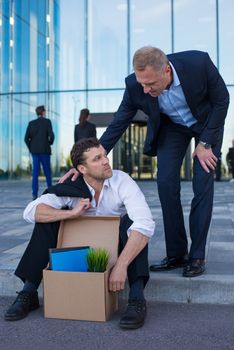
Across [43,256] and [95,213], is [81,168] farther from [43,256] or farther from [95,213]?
[43,256]

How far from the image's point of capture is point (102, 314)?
9.48 ft

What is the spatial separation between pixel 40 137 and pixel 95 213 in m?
6.60

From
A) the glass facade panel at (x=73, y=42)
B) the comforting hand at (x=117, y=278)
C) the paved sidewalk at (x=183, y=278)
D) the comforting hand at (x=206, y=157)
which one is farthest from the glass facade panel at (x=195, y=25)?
the comforting hand at (x=117, y=278)

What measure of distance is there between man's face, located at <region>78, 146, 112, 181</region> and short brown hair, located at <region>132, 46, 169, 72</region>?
57 centimetres

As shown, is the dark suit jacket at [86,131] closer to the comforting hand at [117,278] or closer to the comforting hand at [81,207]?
the comforting hand at [81,207]

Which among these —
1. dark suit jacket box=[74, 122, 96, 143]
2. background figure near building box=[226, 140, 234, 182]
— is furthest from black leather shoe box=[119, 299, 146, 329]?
background figure near building box=[226, 140, 234, 182]

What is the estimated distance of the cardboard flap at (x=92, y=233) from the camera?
3.11 meters

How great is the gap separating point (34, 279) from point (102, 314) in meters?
0.48

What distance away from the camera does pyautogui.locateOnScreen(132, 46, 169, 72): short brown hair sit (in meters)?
2.91

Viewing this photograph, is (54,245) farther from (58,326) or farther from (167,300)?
(167,300)

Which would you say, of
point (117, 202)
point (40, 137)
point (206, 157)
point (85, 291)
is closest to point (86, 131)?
point (40, 137)

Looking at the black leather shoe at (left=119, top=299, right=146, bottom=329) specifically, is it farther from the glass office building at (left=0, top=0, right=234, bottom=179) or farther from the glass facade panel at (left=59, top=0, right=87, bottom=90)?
the glass facade panel at (left=59, top=0, right=87, bottom=90)

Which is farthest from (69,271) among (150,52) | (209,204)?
(150,52)

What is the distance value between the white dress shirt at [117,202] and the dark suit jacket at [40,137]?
21.3 ft
